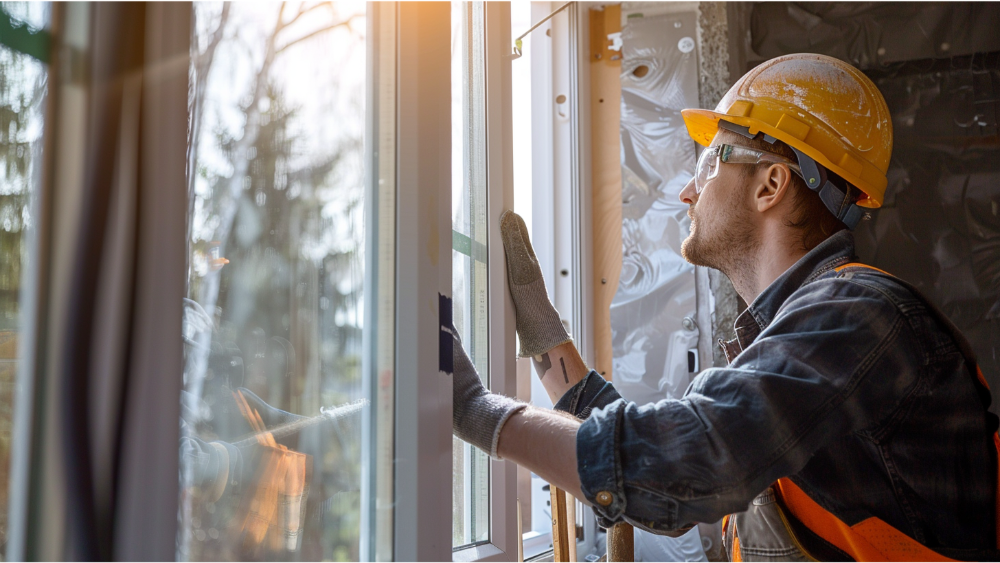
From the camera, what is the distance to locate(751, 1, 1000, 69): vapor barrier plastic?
230 centimetres

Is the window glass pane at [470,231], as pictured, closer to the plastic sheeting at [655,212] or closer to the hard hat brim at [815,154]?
the hard hat brim at [815,154]

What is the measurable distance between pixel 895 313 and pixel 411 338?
2.34ft

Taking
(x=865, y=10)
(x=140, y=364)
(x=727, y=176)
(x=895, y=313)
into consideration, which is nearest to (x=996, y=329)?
(x=865, y=10)

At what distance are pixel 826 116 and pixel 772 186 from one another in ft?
0.55

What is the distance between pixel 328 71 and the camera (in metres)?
0.73

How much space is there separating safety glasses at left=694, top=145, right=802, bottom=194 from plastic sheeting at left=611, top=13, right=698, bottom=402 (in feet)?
3.04

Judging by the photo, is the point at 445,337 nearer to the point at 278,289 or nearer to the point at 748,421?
the point at 278,289

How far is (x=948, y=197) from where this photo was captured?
2.32m

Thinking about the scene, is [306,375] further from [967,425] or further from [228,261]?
[967,425]

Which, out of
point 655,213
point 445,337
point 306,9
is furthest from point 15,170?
point 655,213

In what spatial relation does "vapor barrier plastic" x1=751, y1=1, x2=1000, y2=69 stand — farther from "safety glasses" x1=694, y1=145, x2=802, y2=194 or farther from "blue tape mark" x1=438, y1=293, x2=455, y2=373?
"blue tape mark" x1=438, y1=293, x2=455, y2=373

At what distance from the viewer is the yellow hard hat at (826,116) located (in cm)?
134

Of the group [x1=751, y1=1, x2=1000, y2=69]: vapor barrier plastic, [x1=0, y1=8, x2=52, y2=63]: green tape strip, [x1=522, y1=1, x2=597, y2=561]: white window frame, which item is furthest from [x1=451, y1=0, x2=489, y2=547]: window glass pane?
[x1=751, y1=1, x2=1000, y2=69]: vapor barrier plastic

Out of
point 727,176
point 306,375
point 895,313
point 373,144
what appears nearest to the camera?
point 306,375
